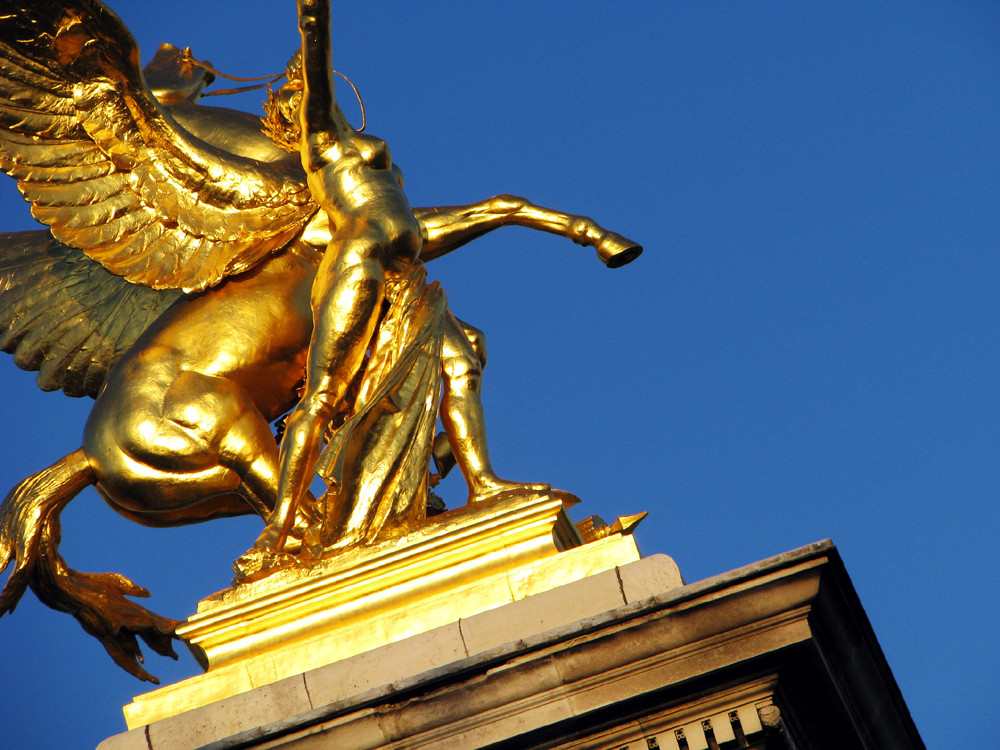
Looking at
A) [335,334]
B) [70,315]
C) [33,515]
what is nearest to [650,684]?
[335,334]

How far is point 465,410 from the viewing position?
9078mm

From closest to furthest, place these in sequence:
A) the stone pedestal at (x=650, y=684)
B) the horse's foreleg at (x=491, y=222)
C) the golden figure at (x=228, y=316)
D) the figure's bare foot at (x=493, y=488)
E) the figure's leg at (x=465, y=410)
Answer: the stone pedestal at (x=650, y=684) → the figure's bare foot at (x=493, y=488) → the golden figure at (x=228, y=316) → the figure's leg at (x=465, y=410) → the horse's foreleg at (x=491, y=222)

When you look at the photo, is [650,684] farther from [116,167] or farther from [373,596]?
[116,167]

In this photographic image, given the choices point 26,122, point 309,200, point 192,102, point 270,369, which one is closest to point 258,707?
point 270,369

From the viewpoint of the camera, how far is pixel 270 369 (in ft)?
30.0

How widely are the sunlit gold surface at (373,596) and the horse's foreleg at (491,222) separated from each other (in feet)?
6.30

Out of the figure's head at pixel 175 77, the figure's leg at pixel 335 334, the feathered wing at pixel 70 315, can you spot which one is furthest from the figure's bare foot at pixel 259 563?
the figure's head at pixel 175 77

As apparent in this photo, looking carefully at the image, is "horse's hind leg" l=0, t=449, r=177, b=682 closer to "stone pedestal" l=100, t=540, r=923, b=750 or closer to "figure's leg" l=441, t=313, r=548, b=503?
"figure's leg" l=441, t=313, r=548, b=503

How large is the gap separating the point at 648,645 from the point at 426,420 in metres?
2.57

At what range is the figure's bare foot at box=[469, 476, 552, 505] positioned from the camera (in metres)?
8.39

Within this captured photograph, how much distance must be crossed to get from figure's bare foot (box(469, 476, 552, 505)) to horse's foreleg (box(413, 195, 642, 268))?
4.98 ft

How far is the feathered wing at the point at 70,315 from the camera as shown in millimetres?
10227

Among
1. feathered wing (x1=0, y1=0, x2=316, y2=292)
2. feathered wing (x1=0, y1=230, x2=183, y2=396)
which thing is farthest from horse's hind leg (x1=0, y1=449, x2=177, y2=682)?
feathered wing (x1=0, y1=0, x2=316, y2=292)

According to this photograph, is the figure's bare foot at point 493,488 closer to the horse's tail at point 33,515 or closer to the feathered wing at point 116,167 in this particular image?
the feathered wing at point 116,167
